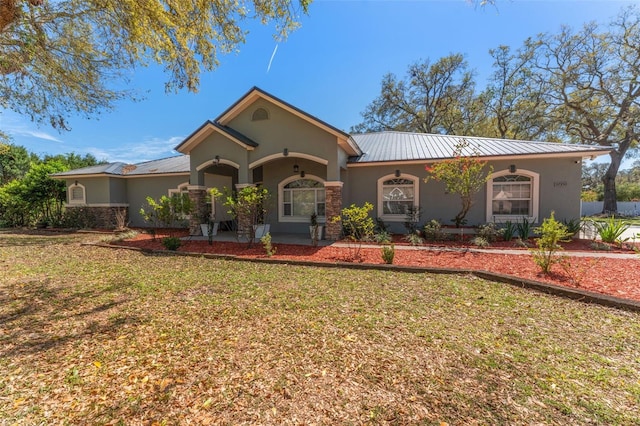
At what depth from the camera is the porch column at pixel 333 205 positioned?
10266 mm

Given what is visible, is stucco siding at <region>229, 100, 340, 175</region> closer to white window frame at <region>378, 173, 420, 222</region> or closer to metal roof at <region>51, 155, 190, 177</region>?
white window frame at <region>378, 173, 420, 222</region>

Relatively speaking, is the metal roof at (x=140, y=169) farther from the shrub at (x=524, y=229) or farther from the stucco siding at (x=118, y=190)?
the shrub at (x=524, y=229)

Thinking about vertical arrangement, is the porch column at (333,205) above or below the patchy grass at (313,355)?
above

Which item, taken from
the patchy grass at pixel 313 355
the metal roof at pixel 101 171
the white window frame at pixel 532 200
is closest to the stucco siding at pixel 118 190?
the metal roof at pixel 101 171

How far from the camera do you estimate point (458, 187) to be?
9.73 m

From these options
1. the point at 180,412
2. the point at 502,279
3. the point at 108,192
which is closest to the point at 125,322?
the point at 180,412

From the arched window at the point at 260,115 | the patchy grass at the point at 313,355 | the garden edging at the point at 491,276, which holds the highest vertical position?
the arched window at the point at 260,115

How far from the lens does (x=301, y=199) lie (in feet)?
43.1

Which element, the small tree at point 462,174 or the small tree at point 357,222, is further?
the small tree at point 462,174

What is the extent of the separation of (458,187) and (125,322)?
33.9 feet

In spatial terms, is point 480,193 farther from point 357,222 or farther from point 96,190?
point 96,190

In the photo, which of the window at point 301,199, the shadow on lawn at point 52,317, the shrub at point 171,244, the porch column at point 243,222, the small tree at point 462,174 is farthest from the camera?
the window at point 301,199

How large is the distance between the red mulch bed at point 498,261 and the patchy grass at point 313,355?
1146mm

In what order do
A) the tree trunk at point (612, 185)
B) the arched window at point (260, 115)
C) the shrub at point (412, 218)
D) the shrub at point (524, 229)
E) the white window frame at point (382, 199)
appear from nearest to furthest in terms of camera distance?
1. the shrub at point (524, 229)
2. the arched window at point (260, 115)
3. the shrub at point (412, 218)
4. the white window frame at point (382, 199)
5. the tree trunk at point (612, 185)
